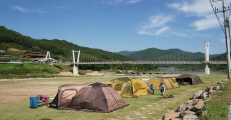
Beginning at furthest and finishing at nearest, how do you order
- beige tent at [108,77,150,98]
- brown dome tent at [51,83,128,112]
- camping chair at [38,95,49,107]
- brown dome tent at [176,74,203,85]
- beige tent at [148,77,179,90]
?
brown dome tent at [176,74,203,85], beige tent at [148,77,179,90], beige tent at [108,77,150,98], camping chair at [38,95,49,107], brown dome tent at [51,83,128,112]

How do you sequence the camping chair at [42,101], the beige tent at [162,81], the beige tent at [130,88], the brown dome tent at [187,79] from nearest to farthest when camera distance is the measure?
the camping chair at [42,101]
the beige tent at [130,88]
the beige tent at [162,81]
the brown dome tent at [187,79]

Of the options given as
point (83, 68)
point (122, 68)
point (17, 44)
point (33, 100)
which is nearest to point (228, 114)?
point (33, 100)

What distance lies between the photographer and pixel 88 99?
37.4 ft

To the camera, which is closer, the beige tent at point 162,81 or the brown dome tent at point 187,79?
the beige tent at point 162,81

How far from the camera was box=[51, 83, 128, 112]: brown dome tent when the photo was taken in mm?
11219

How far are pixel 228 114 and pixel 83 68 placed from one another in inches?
4424

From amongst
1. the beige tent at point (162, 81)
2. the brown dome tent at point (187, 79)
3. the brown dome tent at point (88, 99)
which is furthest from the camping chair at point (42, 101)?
the brown dome tent at point (187, 79)

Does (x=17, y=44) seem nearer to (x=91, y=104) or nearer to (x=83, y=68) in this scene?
(x=83, y=68)

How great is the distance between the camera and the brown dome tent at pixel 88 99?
11219 millimetres

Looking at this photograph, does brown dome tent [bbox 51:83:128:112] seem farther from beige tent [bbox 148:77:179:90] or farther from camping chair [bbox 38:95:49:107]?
beige tent [bbox 148:77:179:90]

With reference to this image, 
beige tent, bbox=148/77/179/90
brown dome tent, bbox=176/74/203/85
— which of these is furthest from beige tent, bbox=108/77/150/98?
brown dome tent, bbox=176/74/203/85

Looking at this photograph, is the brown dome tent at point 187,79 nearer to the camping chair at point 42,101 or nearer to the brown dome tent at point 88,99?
the brown dome tent at point 88,99

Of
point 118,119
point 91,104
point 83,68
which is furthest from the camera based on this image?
point 83,68

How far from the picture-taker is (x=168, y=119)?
7.02 m
